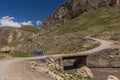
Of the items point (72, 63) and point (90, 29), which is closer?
point (72, 63)

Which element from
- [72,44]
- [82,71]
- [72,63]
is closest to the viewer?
[82,71]

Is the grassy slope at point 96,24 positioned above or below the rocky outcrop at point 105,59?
above

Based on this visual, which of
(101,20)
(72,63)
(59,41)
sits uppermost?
(101,20)

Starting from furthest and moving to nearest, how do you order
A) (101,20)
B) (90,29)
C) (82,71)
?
(101,20) → (90,29) → (82,71)

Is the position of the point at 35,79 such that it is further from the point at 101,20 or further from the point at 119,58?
the point at 101,20

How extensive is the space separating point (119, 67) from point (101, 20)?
291ft

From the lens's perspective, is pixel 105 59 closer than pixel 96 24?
Yes

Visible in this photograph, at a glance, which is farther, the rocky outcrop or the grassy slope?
the grassy slope

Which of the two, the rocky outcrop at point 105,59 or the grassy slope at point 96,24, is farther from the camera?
the grassy slope at point 96,24

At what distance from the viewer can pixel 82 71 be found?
5347cm

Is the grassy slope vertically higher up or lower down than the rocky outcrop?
higher up

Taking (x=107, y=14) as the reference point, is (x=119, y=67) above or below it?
below

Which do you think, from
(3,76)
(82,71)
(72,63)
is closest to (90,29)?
(72,63)

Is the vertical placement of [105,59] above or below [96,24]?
below
